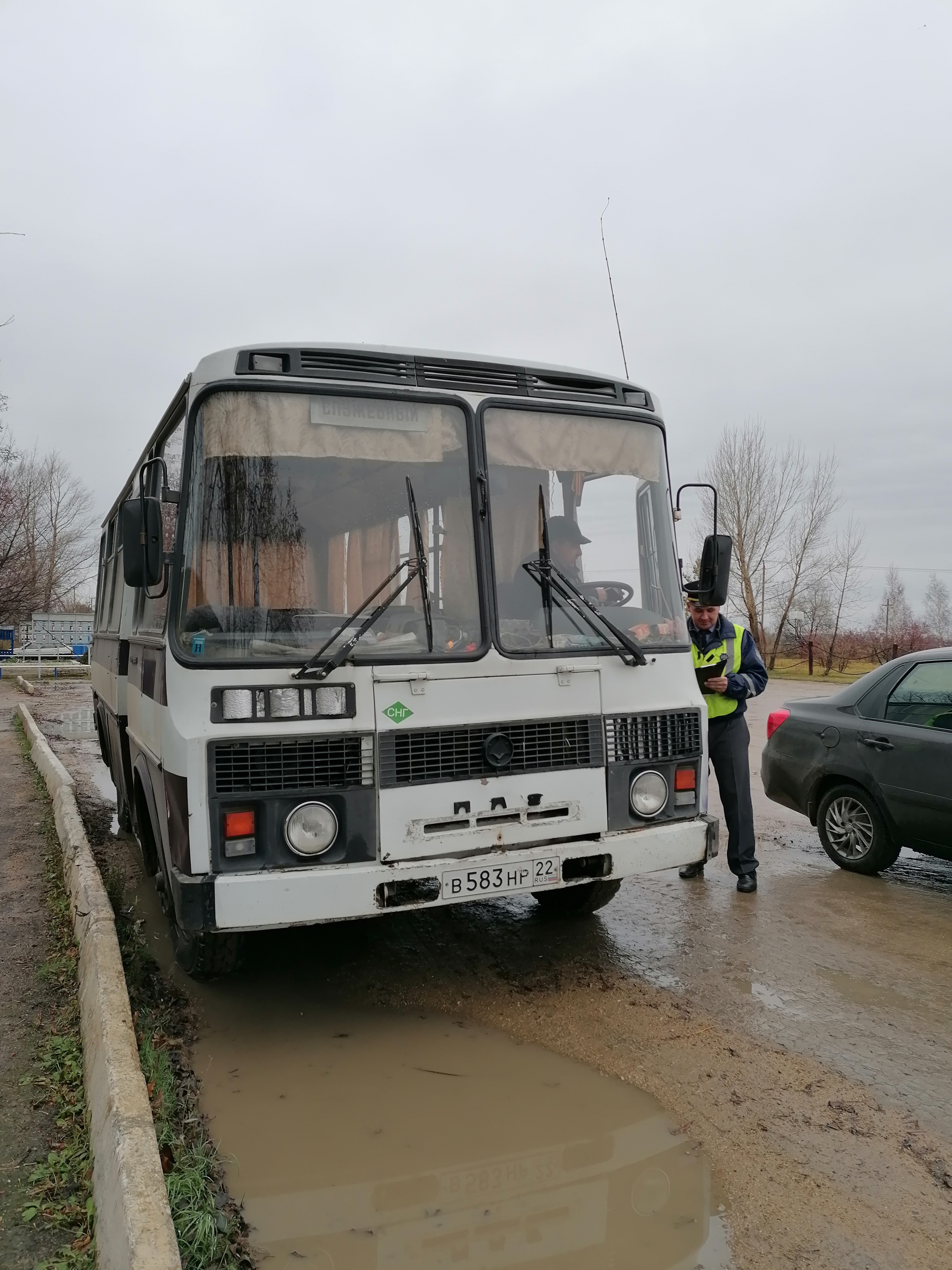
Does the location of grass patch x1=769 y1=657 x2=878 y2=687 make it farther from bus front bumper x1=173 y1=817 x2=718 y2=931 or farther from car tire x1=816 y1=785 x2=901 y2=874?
bus front bumper x1=173 y1=817 x2=718 y2=931

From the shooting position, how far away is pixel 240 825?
4.00 m

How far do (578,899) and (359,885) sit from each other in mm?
2159

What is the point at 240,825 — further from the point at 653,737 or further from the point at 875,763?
the point at 875,763

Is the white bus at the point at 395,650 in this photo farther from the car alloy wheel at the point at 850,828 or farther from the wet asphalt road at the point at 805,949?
the car alloy wheel at the point at 850,828

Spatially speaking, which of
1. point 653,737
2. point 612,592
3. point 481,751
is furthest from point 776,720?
point 481,751

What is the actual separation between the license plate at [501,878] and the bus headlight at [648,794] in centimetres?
54

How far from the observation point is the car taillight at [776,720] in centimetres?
726

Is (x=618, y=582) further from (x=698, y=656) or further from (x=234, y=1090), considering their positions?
(x=234, y=1090)

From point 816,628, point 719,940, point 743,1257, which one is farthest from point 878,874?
point 816,628

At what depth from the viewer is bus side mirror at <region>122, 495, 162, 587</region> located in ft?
13.8

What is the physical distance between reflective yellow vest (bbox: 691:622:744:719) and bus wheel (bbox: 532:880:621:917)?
1325 millimetres

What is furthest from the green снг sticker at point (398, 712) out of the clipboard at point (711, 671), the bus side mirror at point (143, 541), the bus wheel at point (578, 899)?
the clipboard at point (711, 671)

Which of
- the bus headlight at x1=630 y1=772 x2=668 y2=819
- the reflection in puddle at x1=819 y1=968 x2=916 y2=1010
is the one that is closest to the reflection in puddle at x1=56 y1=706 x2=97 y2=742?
the bus headlight at x1=630 y1=772 x2=668 y2=819

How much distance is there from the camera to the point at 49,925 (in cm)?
579
